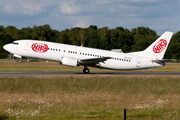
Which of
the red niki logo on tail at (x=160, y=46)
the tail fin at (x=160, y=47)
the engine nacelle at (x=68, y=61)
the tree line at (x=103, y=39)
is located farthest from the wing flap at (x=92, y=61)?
the tree line at (x=103, y=39)

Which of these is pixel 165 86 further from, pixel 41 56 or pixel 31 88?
pixel 41 56

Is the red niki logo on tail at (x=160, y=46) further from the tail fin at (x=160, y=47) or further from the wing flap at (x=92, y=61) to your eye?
the wing flap at (x=92, y=61)

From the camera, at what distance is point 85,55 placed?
38.7 metres

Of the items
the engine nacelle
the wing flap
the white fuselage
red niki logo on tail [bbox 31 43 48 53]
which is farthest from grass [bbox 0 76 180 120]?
red niki logo on tail [bbox 31 43 48 53]

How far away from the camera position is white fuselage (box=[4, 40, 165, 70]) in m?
37.7

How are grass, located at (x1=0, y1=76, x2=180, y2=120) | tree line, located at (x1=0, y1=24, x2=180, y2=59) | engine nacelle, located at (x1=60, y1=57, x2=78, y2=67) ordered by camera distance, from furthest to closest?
1. tree line, located at (x1=0, y1=24, x2=180, y2=59)
2. engine nacelle, located at (x1=60, y1=57, x2=78, y2=67)
3. grass, located at (x1=0, y1=76, x2=180, y2=120)

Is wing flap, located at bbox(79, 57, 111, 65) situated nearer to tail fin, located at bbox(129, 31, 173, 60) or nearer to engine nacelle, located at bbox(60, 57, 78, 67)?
engine nacelle, located at bbox(60, 57, 78, 67)

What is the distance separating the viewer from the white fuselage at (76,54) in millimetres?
37688

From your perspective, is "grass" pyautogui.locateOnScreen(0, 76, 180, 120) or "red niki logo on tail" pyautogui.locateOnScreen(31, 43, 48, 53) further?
"red niki logo on tail" pyautogui.locateOnScreen(31, 43, 48, 53)

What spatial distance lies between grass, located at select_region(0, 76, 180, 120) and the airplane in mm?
8973

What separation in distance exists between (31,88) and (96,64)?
15.8 meters

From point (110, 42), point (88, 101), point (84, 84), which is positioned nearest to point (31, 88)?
point (84, 84)

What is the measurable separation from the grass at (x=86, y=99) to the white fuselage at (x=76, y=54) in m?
9.21

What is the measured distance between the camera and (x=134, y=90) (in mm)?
25250
